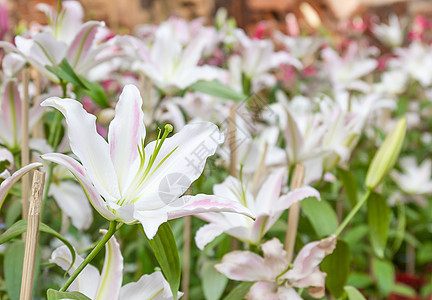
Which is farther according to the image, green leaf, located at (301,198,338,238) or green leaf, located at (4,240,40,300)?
green leaf, located at (301,198,338,238)

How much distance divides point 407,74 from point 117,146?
1.37 metres

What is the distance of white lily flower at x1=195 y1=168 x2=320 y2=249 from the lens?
1.70 ft

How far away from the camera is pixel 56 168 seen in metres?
0.64

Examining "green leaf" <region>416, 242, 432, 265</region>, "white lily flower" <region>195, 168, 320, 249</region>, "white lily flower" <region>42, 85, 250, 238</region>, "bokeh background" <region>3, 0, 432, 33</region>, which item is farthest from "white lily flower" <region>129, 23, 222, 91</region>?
"bokeh background" <region>3, 0, 432, 33</region>

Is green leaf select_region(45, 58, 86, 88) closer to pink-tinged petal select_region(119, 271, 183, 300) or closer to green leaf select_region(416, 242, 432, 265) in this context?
pink-tinged petal select_region(119, 271, 183, 300)

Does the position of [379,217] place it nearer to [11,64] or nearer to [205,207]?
[205,207]

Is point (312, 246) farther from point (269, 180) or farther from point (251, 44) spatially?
point (251, 44)

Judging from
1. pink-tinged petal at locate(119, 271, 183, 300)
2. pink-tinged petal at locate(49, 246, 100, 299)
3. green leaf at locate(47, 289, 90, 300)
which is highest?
green leaf at locate(47, 289, 90, 300)

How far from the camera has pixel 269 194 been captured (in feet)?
1.80

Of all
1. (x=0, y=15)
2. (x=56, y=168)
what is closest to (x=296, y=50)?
(x=0, y=15)

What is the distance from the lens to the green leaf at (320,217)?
656 mm

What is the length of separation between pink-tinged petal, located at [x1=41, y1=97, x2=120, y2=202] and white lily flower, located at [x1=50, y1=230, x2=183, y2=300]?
52mm

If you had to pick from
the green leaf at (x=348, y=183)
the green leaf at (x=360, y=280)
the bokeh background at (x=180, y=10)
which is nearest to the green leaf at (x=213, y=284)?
the green leaf at (x=348, y=183)

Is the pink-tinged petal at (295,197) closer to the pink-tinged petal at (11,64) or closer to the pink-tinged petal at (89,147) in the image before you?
the pink-tinged petal at (89,147)
